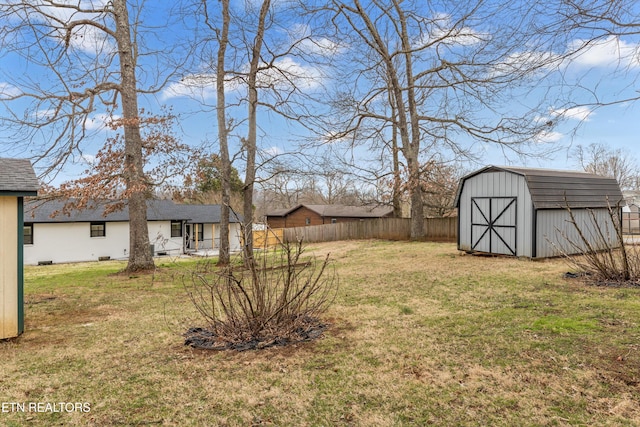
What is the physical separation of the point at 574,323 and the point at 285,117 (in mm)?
10305

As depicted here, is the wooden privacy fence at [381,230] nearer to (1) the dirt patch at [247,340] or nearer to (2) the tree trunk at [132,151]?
(2) the tree trunk at [132,151]

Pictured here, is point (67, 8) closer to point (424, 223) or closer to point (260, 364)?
point (260, 364)

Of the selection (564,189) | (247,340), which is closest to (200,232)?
(564,189)

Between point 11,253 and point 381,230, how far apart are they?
19702 mm

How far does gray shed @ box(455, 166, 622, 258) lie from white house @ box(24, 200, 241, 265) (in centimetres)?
1126

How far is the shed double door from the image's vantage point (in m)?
11.8

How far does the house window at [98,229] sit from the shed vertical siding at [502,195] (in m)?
20.9

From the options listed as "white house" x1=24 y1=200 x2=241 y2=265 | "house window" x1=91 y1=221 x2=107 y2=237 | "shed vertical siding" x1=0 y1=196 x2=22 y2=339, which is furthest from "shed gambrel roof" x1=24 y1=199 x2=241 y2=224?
"shed vertical siding" x1=0 y1=196 x2=22 y2=339

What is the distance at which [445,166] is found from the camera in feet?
64.7

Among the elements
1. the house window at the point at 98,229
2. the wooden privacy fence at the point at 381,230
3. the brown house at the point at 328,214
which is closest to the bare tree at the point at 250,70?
the wooden privacy fence at the point at 381,230

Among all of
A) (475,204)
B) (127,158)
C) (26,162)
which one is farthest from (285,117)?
(26,162)

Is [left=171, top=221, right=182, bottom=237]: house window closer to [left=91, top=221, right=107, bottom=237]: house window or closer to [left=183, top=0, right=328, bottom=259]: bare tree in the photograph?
[left=91, top=221, right=107, bottom=237]: house window

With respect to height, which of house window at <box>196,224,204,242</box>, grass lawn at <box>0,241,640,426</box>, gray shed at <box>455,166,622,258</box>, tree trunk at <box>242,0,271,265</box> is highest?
tree trunk at <box>242,0,271,265</box>

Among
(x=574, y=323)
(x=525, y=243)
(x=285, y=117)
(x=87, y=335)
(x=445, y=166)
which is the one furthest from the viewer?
(x=445, y=166)
